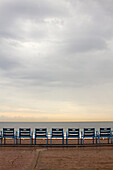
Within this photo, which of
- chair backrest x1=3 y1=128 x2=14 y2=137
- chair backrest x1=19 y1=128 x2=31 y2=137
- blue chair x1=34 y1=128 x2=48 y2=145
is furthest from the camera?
chair backrest x1=3 y1=128 x2=14 y2=137

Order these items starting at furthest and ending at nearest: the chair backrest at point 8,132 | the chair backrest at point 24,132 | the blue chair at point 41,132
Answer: the chair backrest at point 8,132 < the chair backrest at point 24,132 < the blue chair at point 41,132

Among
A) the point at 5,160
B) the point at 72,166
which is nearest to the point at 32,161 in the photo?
the point at 5,160

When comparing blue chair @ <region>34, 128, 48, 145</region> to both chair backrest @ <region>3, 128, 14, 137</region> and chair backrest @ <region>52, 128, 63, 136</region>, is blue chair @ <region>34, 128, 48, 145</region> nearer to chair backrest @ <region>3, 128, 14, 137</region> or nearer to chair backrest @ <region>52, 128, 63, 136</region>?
chair backrest @ <region>52, 128, 63, 136</region>

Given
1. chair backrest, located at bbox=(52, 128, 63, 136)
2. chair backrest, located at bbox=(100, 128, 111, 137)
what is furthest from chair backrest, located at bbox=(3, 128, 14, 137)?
chair backrest, located at bbox=(100, 128, 111, 137)

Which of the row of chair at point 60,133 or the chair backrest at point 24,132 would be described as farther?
the chair backrest at point 24,132

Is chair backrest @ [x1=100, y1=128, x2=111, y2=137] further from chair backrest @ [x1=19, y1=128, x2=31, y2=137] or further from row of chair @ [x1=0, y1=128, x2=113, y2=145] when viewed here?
chair backrest @ [x1=19, y1=128, x2=31, y2=137]

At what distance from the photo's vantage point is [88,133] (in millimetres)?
10453

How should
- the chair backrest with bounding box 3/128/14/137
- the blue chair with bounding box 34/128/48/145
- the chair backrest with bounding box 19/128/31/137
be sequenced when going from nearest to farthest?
1. the blue chair with bounding box 34/128/48/145
2. the chair backrest with bounding box 19/128/31/137
3. the chair backrest with bounding box 3/128/14/137

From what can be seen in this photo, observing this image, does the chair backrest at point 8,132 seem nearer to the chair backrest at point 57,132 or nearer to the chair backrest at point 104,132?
the chair backrest at point 57,132

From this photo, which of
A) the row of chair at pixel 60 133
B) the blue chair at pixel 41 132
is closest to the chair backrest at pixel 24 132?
the row of chair at pixel 60 133

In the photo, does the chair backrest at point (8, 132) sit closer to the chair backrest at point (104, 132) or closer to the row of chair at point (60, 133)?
the row of chair at point (60, 133)

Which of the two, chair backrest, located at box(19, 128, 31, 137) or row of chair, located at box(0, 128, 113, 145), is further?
chair backrest, located at box(19, 128, 31, 137)

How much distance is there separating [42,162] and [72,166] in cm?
97

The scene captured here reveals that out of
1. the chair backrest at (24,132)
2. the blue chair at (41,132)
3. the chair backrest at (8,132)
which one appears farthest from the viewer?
the chair backrest at (8,132)
